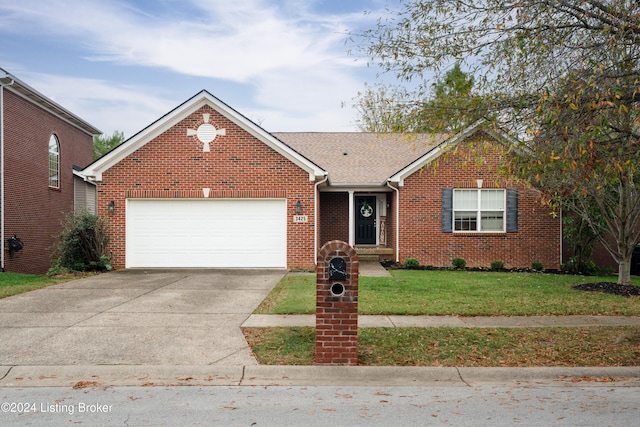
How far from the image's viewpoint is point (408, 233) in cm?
1798

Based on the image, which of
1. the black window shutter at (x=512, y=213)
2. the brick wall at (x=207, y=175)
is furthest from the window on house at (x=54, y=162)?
the black window shutter at (x=512, y=213)

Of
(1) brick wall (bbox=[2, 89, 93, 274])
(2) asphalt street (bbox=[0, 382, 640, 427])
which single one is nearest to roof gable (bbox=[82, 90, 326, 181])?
(1) brick wall (bbox=[2, 89, 93, 274])

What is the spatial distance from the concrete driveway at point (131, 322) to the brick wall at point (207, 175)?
116 inches

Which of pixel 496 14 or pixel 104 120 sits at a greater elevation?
pixel 104 120

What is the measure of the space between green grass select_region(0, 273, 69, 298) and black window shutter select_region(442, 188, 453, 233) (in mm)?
11537

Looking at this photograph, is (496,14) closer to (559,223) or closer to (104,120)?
(559,223)

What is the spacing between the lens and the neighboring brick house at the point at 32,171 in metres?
17.4

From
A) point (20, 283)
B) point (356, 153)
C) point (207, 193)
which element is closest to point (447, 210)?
point (356, 153)

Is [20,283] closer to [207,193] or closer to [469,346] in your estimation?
[207,193]

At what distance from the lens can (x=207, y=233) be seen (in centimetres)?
1633

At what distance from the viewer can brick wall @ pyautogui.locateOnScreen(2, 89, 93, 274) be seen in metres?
17.7

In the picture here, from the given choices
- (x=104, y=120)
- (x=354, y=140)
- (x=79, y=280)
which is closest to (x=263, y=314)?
(x=79, y=280)

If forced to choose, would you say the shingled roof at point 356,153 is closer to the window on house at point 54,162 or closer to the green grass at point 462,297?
the green grass at point 462,297

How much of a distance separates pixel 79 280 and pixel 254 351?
855cm
